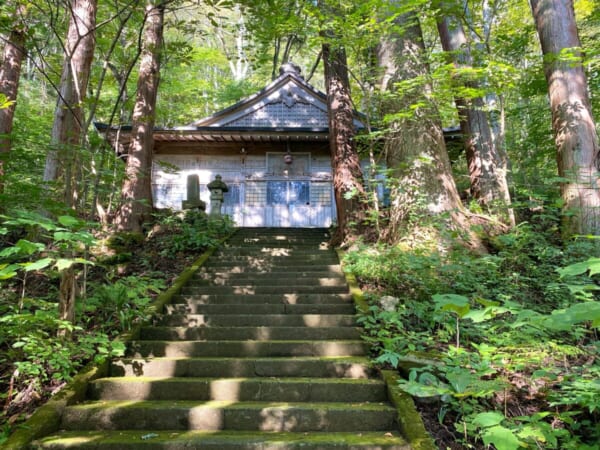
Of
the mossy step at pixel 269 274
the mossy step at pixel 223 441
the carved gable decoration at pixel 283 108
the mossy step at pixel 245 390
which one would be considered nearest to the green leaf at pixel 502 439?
the mossy step at pixel 223 441

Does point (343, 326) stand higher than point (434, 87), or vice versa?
point (434, 87)

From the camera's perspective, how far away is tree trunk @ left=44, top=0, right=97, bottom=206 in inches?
149

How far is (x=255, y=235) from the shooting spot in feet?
31.5

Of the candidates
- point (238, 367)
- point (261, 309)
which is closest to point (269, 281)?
point (261, 309)

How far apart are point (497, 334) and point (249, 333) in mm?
2816

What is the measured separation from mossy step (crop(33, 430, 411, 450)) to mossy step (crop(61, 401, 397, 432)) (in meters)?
0.09

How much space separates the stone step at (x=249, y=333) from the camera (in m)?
4.44

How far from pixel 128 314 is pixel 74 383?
1.12 meters

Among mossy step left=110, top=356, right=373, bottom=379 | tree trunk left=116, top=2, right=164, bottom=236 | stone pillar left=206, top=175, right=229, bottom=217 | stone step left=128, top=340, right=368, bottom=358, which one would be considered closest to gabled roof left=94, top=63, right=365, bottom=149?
stone pillar left=206, top=175, right=229, bottom=217

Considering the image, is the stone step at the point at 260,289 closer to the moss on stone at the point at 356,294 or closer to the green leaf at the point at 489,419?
the moss on stone at the point at 356,294

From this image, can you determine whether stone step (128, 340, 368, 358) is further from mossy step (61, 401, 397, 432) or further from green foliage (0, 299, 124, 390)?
mossy step (61, 401, 397, 432)

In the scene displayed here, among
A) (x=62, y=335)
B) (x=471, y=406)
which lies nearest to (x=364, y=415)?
(x=471, y=406)

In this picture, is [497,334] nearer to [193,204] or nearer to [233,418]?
[233,418]

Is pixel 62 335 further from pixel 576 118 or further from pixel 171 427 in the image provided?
pixel 576 118
